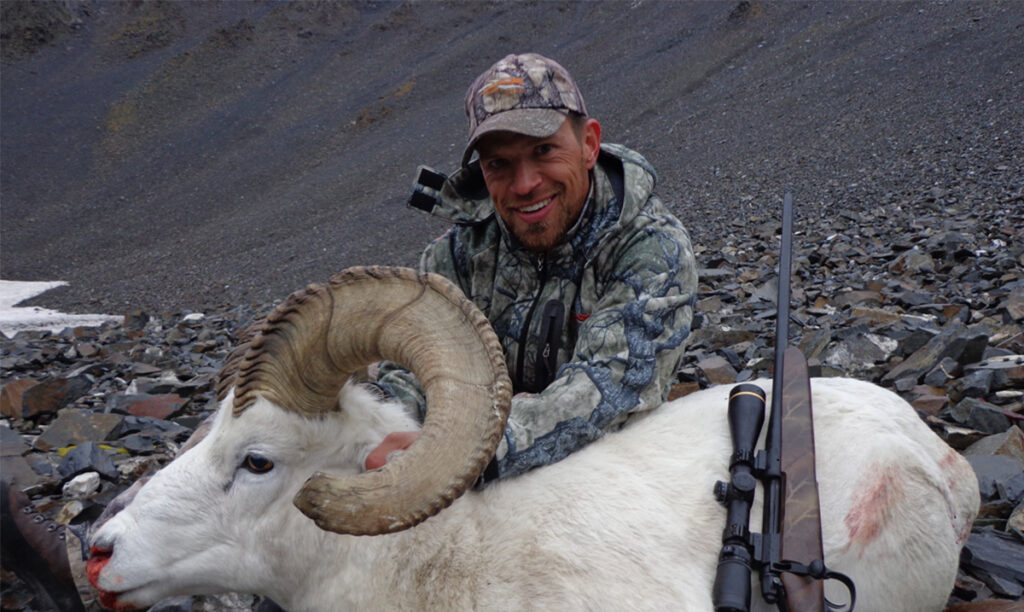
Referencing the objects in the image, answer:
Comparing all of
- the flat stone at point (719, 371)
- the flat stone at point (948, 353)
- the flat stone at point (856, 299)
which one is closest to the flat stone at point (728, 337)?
the flat stone at point (719, 371)

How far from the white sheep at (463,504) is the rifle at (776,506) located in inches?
4.6

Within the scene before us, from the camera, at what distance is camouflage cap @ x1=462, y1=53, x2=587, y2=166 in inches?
130

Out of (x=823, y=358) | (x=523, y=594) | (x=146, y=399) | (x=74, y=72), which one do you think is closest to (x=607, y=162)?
(x=523, y=594)

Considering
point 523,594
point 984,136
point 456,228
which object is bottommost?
point 984,136

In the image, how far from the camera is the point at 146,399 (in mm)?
6695

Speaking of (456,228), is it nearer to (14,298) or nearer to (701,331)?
(701,331)

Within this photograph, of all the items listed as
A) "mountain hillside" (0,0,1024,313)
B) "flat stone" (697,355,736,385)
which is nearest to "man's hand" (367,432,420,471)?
"flat stone" (697,355,736,385)

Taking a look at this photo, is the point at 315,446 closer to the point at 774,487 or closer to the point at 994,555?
the point at 774,487

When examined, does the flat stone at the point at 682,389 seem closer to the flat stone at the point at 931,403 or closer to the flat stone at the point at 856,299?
the flat stone at the point at 931,403

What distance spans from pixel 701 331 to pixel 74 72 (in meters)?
56.6

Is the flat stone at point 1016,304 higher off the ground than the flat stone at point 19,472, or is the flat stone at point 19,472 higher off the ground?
the flat stone at point 19,472

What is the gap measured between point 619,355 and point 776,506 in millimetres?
862

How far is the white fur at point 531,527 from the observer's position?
2.70m

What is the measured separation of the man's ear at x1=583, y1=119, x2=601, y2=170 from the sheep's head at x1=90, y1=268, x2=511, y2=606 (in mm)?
1425
